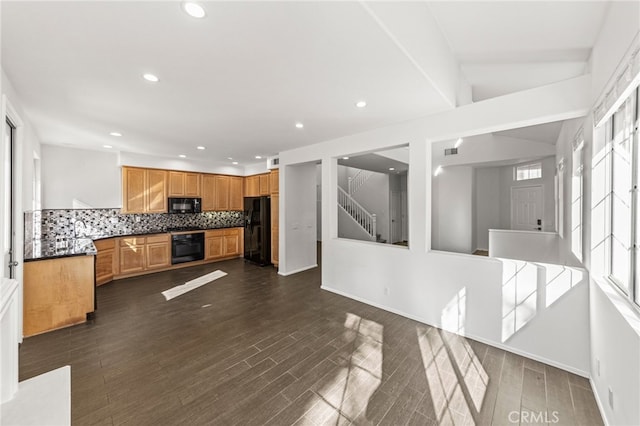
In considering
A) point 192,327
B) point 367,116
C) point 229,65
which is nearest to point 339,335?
point 192,327

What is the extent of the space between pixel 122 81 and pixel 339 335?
340 centimetres

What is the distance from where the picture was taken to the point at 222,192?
7031 mm

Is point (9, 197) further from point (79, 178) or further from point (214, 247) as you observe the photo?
point (214, 247)

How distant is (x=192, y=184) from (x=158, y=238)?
5.17ft

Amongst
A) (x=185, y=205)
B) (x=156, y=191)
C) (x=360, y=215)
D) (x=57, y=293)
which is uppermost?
(x=156, y=191)

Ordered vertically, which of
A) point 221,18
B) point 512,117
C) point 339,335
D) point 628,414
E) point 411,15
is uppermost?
point 411,15

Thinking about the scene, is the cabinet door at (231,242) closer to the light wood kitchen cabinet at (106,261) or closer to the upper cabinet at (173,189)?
the upper cabinet at (173,189)

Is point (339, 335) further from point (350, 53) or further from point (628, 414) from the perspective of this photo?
point (350, 53)

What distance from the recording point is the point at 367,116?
326 centimetres

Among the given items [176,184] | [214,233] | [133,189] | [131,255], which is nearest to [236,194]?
[214,233]

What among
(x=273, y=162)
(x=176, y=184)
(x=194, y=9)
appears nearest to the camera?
(x=194, y=9)

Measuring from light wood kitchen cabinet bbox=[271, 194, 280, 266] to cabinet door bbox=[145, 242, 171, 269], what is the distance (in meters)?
2.39

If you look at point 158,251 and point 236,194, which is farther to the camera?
point 236,194

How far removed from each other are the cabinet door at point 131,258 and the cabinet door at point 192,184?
1.65 metres
